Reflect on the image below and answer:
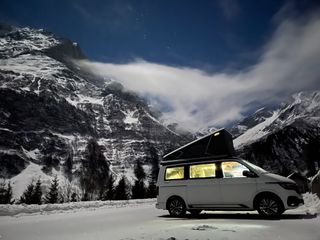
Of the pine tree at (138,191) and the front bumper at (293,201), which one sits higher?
the pine tree at (138,191)

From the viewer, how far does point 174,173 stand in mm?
12961

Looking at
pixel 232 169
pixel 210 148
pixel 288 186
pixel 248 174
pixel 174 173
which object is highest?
pixel 210 148

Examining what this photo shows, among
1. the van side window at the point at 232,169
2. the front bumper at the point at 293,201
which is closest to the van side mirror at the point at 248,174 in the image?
the van side window at the point at 232,169

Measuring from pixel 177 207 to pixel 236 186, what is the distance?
2.60m

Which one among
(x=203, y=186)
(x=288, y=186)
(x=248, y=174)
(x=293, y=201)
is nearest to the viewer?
(x=293, y=201)

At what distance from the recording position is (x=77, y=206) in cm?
2077

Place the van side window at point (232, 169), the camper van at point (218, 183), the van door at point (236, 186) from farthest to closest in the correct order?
the van side window at point (232, 169)
the van door at point (236, 186)
the camper van at point (218, 183)

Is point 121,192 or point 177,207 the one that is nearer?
point 177,207

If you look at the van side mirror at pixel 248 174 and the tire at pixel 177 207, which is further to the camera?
the tire at pixel 177 207

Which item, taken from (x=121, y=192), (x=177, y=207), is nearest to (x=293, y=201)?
(x=177, y=207)

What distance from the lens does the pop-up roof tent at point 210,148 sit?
12.3 m

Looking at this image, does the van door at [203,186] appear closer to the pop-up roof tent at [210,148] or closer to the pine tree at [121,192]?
the pop-up roof tent at [210,148]

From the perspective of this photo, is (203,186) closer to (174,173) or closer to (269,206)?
(174,173)

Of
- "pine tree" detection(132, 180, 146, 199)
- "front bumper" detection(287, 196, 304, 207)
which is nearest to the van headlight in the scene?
"front bumper" detection(287, 196, 304, 207)
